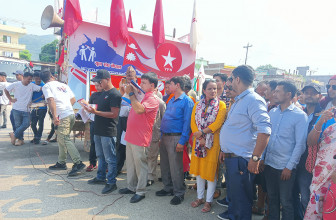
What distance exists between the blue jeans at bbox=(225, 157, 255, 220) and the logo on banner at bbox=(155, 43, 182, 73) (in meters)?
4.26

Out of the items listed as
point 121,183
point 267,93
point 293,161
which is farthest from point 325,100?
point 121,183

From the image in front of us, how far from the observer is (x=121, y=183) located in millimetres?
3980

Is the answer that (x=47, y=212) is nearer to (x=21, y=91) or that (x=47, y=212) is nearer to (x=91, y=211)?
(x=91, y=211)

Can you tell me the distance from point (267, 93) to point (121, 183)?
9.89 feet

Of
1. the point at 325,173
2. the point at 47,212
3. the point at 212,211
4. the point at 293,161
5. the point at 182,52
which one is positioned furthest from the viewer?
the point at 182,52

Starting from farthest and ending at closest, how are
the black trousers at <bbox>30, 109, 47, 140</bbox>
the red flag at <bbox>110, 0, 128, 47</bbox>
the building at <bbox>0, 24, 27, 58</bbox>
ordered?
the building at <bbox>0, 24, 27, 58</bbox>
the black trousers at <bbox>30, 109, 47, 140</bbox>
the red flag at <bbox>110, 0, 128, 47</bbox>

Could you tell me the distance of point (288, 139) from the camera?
248cm

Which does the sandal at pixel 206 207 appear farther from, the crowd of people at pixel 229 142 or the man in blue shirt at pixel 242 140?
the man in blue shirt at pixel 242 140

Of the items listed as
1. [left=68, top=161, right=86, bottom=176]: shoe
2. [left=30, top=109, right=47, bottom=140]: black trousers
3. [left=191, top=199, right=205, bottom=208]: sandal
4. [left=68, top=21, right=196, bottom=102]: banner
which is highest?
[left=68, top=21, right=196, bottom=102]: banner

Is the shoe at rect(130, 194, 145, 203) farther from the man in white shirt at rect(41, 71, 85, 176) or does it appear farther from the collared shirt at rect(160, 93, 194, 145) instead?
the man in white shirt at rect(41, 71, 85, 176)

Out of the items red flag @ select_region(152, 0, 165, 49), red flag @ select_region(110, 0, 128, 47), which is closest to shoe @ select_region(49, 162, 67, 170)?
red flag @ select_region(110, 0, 128, 47)

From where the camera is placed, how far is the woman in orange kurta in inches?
120

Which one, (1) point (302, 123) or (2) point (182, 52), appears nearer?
(1) point (302, 123)

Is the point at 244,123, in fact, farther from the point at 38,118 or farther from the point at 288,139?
the point at 38,118
